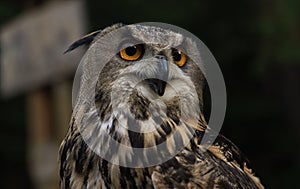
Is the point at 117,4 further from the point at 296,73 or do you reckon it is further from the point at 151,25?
the point at 151,25

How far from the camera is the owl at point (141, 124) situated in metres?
3.26

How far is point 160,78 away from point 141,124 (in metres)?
0.20

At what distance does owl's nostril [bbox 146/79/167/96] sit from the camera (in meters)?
3.29

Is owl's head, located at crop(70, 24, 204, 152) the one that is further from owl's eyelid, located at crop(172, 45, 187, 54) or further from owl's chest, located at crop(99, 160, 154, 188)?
owl's chest, located at crop(99, 160, 154, 188)

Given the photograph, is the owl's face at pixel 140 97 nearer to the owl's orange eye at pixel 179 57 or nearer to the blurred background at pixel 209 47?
the owl's orange eye at pixel 179 57

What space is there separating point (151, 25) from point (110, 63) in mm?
232

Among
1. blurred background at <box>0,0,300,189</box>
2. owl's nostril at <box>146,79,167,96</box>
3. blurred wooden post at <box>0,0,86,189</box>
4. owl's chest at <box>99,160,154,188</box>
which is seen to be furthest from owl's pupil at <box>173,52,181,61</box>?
blurred background at <box>0,0,300,189</box>

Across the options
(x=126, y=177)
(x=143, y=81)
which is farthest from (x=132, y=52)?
(x=126, y=177)

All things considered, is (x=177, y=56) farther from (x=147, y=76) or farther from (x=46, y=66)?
(x=46, y=66)

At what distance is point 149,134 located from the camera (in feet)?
10.9

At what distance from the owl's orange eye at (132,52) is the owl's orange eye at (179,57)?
5.3 inches

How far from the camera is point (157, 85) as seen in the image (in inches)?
130

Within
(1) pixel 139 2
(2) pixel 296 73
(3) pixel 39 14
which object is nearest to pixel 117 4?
(1) pixel 139 2

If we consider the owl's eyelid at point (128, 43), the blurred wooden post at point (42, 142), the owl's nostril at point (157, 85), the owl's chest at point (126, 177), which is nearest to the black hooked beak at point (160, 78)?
the owl's nostril at point (157, 85)
